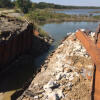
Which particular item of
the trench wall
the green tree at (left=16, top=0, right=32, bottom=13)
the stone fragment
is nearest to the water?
the trench wall

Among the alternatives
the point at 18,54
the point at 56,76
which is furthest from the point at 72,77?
the point at 18,54

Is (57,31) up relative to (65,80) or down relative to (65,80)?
down

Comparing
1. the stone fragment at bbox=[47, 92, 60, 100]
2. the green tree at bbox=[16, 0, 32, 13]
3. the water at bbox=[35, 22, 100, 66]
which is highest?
the green tree at bbox=[16, 0, 32, 13]

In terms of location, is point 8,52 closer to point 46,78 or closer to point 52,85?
point 46,78

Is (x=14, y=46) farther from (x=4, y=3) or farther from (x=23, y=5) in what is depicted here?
(x=4, y=3)

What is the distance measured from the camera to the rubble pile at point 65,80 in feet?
14.8

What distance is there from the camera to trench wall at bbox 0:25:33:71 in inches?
315

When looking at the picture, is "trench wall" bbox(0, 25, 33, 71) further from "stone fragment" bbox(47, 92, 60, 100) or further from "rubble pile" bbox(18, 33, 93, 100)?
"stone fragment" bbox(47, 92, 60, 100)

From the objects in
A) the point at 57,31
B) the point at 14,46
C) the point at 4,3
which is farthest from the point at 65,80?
the point at 4,3

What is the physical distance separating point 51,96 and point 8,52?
472 centimetres

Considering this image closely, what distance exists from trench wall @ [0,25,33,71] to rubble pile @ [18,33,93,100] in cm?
244

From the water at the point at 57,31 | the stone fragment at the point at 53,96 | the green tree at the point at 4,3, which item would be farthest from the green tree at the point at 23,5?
the stone fragment at the point at 53,96

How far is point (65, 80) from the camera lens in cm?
512

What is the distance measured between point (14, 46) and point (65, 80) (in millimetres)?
4848
